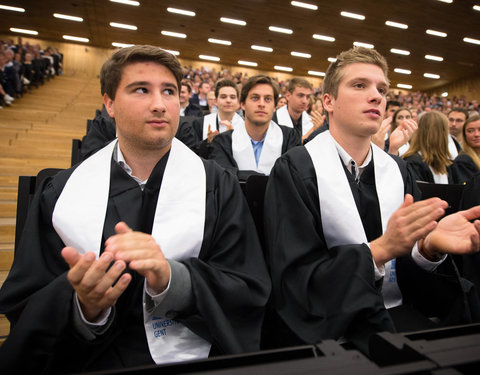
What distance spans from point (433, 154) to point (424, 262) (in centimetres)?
298

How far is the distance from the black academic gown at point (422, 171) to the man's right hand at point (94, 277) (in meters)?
3.77

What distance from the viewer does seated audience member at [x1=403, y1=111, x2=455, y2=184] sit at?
395 centimetres

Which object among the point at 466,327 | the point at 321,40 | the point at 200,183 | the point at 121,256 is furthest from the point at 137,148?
the point at 321,40

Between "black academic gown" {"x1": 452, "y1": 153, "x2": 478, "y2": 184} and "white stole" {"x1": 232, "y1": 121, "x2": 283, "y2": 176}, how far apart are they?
2.18m

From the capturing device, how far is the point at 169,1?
14547mm

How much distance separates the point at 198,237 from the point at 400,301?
1159mm

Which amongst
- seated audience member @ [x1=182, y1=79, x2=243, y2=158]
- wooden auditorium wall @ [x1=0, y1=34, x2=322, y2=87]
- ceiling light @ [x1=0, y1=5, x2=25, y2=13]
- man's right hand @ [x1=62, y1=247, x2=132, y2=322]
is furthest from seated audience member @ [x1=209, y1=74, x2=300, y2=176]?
wooden auditorium wall @ [x1=0, y1=34, x2=322, y2=87]

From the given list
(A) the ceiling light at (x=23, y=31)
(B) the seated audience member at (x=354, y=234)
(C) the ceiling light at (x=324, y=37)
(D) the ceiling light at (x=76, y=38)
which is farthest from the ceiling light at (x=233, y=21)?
(B) the seated audience member at (x=354, y=234)

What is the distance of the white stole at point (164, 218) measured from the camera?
1.32m

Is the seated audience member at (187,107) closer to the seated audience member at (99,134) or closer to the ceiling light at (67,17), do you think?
the seated audience member at (99,134)

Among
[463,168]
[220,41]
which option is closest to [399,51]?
[220,41]

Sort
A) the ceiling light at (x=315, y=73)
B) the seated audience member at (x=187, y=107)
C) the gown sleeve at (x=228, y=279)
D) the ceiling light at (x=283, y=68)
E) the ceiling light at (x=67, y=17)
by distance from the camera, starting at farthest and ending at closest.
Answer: the ceiling light at (x=315, y=73) → the ceiling light at (x=283, y=68) → the ceiling light at (x=67, y=17) → the seated audience member at (x=187, y=107) → the gown sleeve at (x=228, y=279)

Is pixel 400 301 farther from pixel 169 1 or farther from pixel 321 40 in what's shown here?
pixel 321 40

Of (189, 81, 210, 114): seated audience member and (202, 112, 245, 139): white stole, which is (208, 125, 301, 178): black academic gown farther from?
(189, 81, 210, 114): seated audience member
